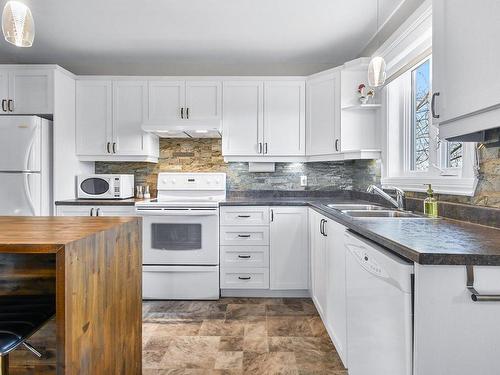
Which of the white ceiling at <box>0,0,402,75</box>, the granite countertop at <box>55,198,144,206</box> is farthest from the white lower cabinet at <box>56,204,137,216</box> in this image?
the white ceiling at <box>0,0,402,75</box>

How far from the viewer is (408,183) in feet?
8.03

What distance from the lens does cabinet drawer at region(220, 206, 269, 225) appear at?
309 cm

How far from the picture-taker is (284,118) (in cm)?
345

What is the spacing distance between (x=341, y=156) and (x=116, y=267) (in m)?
2.40

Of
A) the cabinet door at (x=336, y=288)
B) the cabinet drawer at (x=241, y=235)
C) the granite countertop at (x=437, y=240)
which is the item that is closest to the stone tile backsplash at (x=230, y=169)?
the cabinet drawer at (x=241, y=235)

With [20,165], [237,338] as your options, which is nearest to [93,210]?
[20,165]

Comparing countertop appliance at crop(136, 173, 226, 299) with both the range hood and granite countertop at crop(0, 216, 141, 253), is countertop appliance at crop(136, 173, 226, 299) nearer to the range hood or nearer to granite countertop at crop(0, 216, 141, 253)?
the range hood

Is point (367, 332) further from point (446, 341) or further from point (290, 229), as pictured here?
point (290, 229)

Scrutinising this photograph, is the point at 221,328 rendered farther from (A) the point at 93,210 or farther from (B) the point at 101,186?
(B) the point at 101,186

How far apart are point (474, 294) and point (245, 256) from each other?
2289mm

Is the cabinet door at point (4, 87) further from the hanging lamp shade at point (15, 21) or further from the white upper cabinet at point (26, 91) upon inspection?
the hanging lamp shade at point (15, 21)

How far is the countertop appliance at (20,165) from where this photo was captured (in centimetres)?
296

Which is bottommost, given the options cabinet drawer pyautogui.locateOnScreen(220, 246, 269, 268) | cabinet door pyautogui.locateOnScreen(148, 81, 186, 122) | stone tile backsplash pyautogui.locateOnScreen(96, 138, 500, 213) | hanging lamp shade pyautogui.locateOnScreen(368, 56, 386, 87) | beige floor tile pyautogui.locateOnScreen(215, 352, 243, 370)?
beige floor tile pyautogui.locateOnScreen(215, 352, 243, 370)

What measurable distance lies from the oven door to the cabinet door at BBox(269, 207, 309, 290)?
21.5 inches
